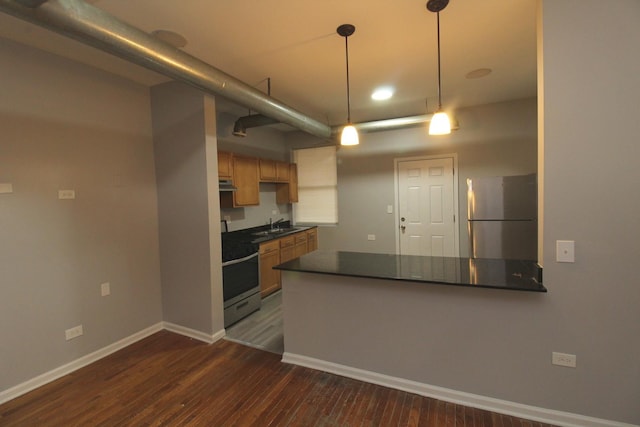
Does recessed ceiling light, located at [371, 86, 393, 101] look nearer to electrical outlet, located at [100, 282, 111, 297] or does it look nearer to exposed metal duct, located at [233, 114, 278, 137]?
exposed metal duct, located at [233, 114, 278, 137]

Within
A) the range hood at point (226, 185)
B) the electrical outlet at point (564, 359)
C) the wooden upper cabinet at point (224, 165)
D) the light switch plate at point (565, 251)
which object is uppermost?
the wooden upper cabinet at point (224, 165)

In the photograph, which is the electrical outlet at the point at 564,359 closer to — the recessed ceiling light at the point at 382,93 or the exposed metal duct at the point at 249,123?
the recessed ceiling light at the point at 382,93

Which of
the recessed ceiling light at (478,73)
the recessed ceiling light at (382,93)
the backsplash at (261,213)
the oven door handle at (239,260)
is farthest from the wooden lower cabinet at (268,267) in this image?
the recessed ceiling light at (478,73)

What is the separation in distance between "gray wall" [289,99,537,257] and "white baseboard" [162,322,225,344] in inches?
111

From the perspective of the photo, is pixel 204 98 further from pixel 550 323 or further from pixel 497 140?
pixel 497 140

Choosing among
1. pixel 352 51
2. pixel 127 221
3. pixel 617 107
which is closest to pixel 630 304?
pixel 617 107

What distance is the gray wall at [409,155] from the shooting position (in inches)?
167

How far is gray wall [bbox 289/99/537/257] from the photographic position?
423 cm

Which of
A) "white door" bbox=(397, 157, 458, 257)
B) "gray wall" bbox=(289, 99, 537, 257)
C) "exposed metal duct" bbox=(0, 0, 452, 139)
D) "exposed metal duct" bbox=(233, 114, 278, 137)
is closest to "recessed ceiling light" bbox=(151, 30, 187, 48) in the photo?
"exposed metal duct" bbox=(0, 0, 452, 139)

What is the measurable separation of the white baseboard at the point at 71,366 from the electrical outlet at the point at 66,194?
145 cm

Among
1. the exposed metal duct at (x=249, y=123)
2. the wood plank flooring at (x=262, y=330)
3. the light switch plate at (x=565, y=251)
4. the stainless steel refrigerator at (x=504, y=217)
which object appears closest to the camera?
the light switch plate at (x=565, y=251)

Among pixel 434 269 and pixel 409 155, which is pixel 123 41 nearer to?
pixel 434 269

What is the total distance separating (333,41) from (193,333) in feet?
10.4

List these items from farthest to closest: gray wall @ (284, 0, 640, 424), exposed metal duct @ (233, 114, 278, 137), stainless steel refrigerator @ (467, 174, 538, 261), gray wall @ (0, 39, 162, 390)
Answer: exposed metal duct @ (233, 114, 278, 137) < stainless steel refrigerator @ (467, 174, 538, 261) < gray wall @ (0, 39, 162, 390) < gray wall @ (284, 0, 640, 424)
